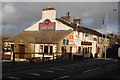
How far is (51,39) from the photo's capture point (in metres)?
32.7

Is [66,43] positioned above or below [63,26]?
below

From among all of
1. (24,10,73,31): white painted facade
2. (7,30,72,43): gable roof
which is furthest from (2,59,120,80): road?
(24,10,73,31): white painted facade

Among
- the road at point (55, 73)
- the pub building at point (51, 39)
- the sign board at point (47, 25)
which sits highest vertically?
the sign board at point (47, 25)

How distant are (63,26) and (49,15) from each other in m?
3.94

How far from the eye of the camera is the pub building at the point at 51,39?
31500 millimetres

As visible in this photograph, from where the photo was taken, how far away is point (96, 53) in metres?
42.9

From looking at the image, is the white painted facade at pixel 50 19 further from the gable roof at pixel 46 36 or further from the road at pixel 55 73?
the road at pixel 55 73

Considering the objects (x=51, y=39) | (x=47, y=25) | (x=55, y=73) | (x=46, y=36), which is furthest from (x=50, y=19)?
(x=55, y=73)

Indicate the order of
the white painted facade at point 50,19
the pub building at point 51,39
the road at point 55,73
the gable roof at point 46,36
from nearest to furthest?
the road at point 55,73
the pub building at point 51,39
the gable roof at point 46,36
the white painted facade at point 50,19

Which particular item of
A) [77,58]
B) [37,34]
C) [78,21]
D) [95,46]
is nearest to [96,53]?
[95,46]

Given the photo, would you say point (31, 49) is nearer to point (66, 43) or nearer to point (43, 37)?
point (43, 37)

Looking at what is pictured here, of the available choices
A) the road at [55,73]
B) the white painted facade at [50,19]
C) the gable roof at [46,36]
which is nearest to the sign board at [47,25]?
the white painted facade at [50,19]

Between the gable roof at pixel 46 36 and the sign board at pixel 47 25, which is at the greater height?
the sign board at pixel 47 25

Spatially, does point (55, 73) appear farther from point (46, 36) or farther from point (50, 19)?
point (50, 19)
